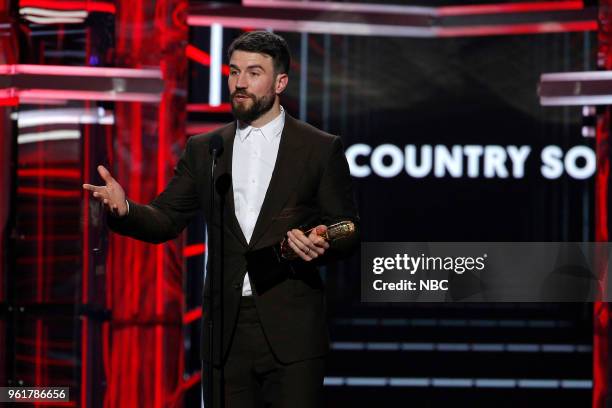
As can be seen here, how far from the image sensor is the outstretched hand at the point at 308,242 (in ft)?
8.02

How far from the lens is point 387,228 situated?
456 centimetres

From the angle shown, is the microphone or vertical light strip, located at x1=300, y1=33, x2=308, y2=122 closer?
the microphone

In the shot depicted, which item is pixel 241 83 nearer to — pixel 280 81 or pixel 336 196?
pixel 280 81

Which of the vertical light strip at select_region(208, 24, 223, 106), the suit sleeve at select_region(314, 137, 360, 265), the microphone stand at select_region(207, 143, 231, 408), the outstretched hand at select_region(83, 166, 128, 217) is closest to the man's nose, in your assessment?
the microphone stand at select_region(207, 143, 231, 408)

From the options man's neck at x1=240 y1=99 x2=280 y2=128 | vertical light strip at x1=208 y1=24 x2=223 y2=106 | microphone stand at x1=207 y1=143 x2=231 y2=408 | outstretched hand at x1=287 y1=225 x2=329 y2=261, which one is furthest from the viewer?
vertical light strip at x1=208 y1=24 x2=223 y2=106

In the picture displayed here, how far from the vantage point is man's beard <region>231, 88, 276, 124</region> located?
2688 mm

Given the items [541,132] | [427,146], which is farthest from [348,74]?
[541,132]

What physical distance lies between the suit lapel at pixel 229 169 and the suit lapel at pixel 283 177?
50 mm

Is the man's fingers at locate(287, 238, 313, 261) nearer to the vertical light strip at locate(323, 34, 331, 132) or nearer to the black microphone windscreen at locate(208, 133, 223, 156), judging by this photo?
the black microphone windscreen at locate(208, 133, 223, 156)

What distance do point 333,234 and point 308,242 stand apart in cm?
8

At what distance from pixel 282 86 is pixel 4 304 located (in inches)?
73.9

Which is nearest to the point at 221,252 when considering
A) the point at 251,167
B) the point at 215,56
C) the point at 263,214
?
the point at 263,214

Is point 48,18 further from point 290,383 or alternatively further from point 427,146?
point 290,383

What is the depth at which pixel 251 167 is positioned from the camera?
2.73 metres
